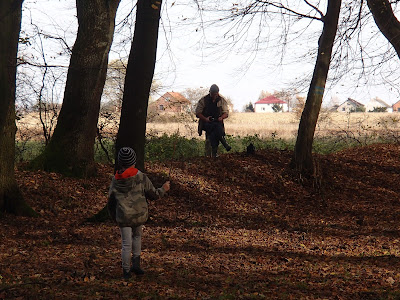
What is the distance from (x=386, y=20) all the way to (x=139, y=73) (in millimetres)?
9182

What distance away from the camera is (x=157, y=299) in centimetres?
515

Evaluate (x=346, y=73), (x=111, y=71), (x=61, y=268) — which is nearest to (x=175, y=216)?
(x=61, y=268)

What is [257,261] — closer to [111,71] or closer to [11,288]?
[11,288]

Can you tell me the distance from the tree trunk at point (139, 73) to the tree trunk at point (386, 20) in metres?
8.60

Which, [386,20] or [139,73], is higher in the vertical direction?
[386,20]

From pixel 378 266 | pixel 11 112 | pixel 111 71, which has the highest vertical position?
pixel 111 71

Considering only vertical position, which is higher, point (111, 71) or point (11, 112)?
point (111, 71)

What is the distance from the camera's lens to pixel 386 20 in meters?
14.4

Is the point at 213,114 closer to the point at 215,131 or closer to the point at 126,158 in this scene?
the point at 215,131

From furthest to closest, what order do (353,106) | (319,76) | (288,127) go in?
1. (353,106)
2. (288,127)
3. (319,76)

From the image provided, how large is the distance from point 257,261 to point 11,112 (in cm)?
479

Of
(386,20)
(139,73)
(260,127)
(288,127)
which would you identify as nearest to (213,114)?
(139,73)

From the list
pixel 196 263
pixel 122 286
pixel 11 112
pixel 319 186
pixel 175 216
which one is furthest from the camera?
pixel 319 186

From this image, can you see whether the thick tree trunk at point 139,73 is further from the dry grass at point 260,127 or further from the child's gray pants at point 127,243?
the child's gray pants at point 127,243
